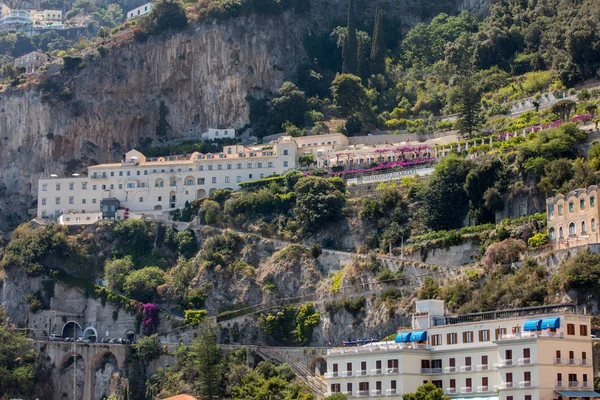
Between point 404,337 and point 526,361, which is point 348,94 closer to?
point 404,337

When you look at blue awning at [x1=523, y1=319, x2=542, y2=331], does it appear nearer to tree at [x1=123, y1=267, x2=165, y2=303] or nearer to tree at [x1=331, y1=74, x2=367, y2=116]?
tree at [x1=123, y1=267, x2=165, y2=303]

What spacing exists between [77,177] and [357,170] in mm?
25201

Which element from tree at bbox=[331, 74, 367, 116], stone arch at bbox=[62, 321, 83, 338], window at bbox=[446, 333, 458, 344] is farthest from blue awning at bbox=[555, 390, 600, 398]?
tree at bbox=[331, 74, 367, 116]

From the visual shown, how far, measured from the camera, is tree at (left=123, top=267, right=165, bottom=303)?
102375 mm

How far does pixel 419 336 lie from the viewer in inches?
2847

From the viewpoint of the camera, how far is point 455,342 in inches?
2781

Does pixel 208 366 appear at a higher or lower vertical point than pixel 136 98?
lower

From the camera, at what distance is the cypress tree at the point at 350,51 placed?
12975 cm

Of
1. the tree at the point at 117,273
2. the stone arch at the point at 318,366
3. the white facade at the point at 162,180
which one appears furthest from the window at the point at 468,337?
the white facade at the point at 162,180

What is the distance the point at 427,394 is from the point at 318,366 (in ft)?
71.2

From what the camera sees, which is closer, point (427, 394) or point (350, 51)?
point (427, 394)

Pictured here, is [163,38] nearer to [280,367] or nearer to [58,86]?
[58,86]

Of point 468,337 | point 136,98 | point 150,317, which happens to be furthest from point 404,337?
point 136,98

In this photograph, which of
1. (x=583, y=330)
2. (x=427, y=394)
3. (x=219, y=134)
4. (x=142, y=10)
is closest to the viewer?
(x=427, y=394)
